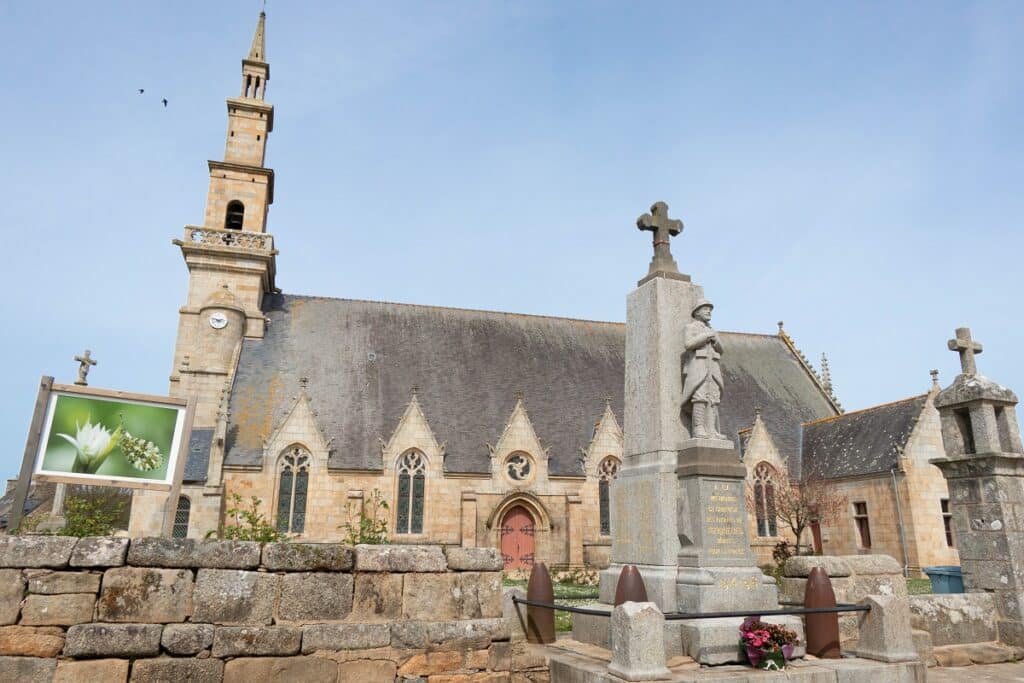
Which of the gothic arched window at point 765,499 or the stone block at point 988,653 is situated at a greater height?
the gothic arched window at point 765,499

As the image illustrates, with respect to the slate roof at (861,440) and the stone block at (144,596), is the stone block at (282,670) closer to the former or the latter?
Result: the stone block at (144,596)

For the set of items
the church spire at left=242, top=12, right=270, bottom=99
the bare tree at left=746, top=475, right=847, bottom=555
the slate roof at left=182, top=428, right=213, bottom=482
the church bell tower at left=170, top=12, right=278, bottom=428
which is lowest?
the bare tree at left=746, top=475, right=847, bottom=555

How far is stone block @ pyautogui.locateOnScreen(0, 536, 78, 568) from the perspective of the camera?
207 inches

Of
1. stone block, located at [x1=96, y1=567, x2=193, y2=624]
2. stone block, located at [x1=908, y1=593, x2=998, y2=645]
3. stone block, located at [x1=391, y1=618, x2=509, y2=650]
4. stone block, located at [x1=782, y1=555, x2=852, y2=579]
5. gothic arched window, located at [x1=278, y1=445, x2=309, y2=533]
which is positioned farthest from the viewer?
gothic arched window, located at [x1=278, y1=445, x2=309, y2=533]

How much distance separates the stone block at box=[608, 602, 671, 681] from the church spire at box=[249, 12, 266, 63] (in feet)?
108

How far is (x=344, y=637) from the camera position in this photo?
5.71 meters

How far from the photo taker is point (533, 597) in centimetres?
816

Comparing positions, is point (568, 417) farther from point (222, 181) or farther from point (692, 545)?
point (692, 545)

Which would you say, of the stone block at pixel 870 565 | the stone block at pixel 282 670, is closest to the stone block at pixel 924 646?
the stone block at pixel 870 565

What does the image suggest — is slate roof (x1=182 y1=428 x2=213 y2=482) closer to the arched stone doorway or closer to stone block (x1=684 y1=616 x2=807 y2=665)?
the arched stone doorway

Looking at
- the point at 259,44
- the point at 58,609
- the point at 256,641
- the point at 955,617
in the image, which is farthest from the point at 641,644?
the point at 259,44

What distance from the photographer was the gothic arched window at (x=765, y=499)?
27391mm

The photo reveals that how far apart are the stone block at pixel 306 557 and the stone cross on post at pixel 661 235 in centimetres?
533

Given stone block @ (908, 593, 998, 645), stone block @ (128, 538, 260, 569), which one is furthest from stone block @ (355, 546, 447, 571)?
stone block @ (908, 593, 998, 645)
